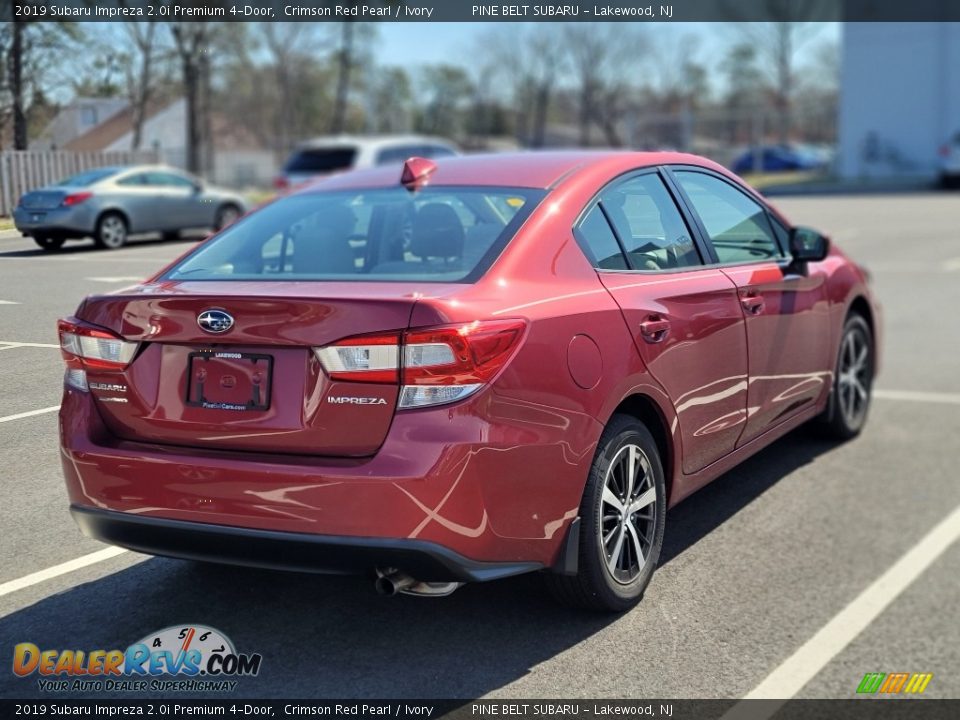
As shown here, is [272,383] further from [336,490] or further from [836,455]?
[836,455]

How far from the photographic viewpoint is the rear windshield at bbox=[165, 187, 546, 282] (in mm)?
3795

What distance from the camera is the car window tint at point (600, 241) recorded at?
3854mm

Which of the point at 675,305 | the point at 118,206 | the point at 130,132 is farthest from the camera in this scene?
the point at 130,132

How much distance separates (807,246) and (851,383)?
132 cm

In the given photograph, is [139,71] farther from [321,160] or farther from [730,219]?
[321,160]

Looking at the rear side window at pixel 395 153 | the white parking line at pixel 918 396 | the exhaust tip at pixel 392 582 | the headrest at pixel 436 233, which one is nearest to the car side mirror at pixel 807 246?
the headrest at pixel 436 233

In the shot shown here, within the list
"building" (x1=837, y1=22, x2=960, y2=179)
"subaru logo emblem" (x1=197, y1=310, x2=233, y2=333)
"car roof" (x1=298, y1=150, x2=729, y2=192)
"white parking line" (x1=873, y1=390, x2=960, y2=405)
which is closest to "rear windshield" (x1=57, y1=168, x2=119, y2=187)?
"car roof" (x1=298, y1=150, x2=729, y2=192)

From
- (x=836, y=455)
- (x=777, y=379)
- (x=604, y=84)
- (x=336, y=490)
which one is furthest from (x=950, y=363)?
(x=604, y=84)

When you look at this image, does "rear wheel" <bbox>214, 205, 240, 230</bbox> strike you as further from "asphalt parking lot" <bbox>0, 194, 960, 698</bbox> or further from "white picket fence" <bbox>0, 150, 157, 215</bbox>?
"white picket fence" <bbox>0, 150, 157, 215</bbox>

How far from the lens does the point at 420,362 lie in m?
3.07

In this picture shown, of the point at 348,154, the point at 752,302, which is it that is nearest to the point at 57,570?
the point at 752,302

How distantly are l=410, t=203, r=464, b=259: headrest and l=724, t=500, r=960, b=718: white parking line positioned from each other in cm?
178

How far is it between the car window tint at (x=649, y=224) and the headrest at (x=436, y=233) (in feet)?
1.81

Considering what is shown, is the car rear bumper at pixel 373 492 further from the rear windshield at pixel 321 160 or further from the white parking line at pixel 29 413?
the rear windshield at pixel 321 160
